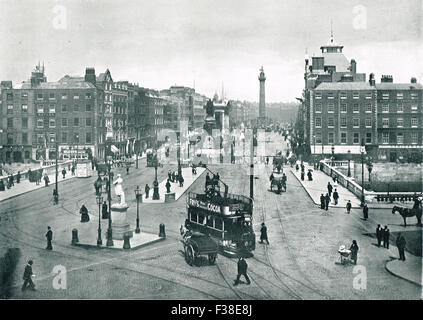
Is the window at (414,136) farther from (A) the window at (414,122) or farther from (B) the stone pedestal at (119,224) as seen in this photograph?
(B) the stone pedestal at (119,224)

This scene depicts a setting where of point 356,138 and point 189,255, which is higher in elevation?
point 356,138

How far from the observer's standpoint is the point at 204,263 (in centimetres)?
2248

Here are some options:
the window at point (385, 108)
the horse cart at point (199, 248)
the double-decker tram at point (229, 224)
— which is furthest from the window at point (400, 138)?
the horse cart at point (199, 248)

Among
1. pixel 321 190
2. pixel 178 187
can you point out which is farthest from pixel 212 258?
pixel 178 187

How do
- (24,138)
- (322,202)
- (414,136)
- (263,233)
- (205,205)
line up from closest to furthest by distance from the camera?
(205,205)
(263,233)
(322,202)
(24,138)
(414,136)

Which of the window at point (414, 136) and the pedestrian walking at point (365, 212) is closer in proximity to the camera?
the pedestrian walking at point (365, 212)

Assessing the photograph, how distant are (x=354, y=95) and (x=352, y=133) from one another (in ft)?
17.7

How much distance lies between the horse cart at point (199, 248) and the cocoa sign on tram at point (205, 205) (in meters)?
1.35

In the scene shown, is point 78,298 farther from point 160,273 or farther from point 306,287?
point 306,287

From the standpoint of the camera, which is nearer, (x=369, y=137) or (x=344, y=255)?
(x=344, y=255)

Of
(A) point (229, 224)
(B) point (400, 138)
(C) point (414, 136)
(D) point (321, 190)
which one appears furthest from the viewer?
(B) point (400, 138)

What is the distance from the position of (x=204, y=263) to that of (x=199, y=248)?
0.93 m

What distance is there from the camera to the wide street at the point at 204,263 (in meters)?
19.1

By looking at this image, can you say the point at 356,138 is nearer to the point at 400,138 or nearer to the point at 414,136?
the point at 400,138
